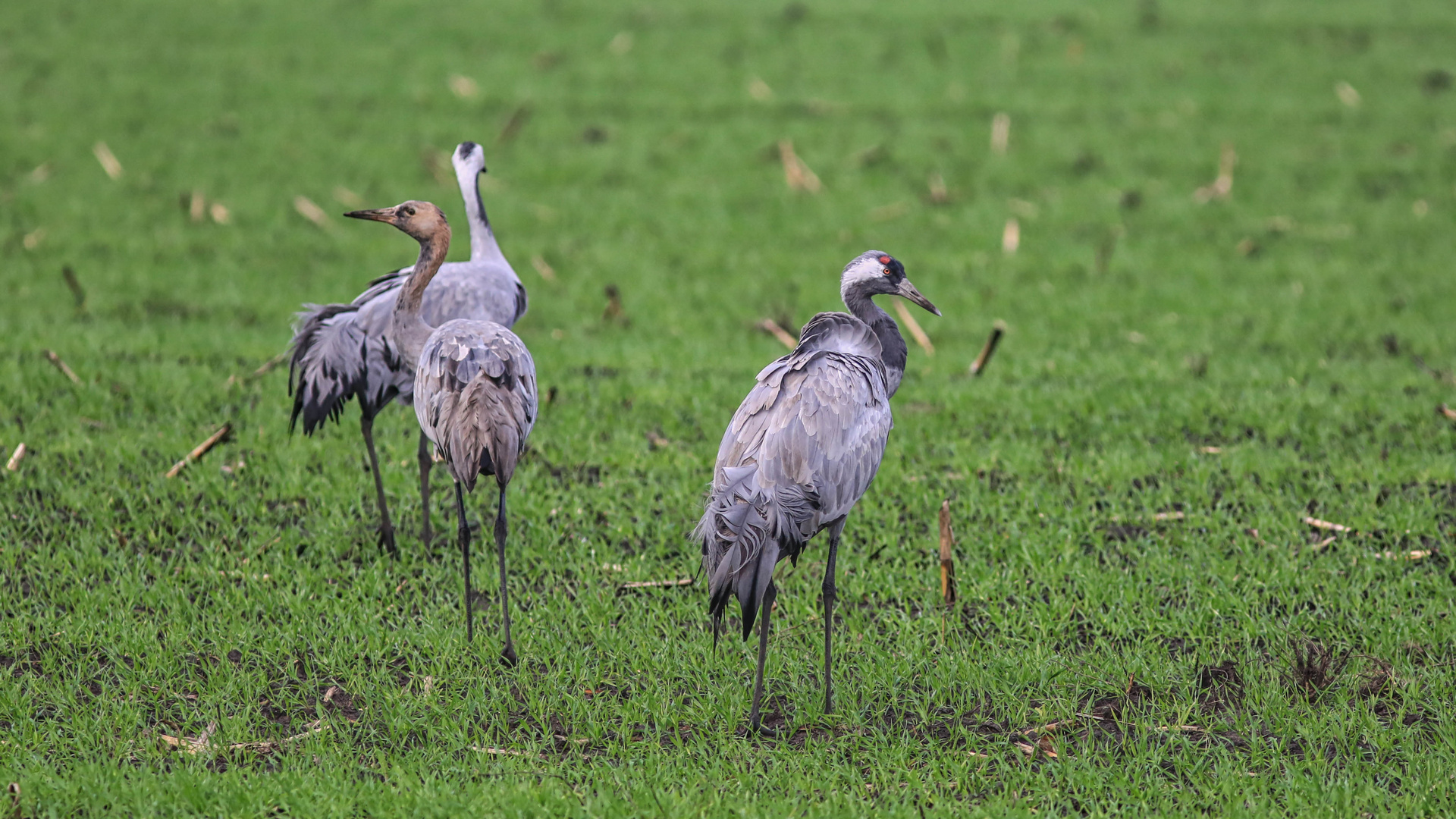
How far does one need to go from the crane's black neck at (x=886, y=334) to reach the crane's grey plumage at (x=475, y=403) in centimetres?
164

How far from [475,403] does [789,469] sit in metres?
1.53

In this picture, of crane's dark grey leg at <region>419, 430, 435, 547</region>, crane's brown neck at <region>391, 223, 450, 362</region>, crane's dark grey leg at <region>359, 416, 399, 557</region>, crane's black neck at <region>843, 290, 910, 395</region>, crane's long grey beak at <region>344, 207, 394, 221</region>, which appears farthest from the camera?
crane's dark grey leg at <region>419, 430, 435, 547</region>

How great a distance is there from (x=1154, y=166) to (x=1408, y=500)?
8.81 metres

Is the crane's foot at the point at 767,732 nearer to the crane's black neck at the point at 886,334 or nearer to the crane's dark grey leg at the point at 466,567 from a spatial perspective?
the crane's dark grey leg at the point at 466,567

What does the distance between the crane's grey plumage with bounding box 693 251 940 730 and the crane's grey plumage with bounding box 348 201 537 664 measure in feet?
3.33

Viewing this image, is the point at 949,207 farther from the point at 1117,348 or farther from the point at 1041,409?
the point at 1041,409

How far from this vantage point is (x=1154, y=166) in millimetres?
15477

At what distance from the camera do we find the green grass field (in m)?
5.24

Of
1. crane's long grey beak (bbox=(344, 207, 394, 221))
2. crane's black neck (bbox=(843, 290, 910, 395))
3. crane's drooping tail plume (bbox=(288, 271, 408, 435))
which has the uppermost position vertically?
crane's long grey beak (bbox=(344, 207, 394, 221))

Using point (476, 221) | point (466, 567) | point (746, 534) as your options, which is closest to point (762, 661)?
point (746, 534)

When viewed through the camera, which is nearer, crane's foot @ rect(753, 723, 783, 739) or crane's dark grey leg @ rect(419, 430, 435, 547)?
crane's foot @ rect(753, 723, 783, 739)

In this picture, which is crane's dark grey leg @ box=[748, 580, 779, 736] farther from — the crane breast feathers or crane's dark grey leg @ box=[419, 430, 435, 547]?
crane's dark grey leg @ box=[419, 430, 435, 547]

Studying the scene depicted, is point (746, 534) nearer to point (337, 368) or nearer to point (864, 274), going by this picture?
point (864, 274)

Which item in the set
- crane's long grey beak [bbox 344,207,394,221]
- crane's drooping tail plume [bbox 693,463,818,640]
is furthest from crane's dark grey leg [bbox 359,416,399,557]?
crane's drooping tail plume [bbox 693,463,818,640]
